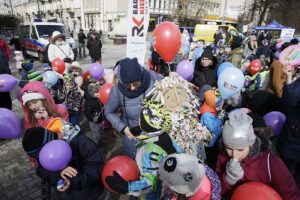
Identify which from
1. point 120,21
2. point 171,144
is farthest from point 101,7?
point 171,144

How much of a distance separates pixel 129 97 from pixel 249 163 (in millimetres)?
1332

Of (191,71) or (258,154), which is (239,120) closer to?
(258,154)

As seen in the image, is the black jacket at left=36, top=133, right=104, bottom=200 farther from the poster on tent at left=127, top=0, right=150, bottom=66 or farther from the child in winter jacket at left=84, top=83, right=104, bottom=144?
the poster on tent at left=127, top=0, right=150, bottom=66

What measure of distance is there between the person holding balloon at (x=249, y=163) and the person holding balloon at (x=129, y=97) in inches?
36.1

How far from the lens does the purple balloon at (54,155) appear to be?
4.84 feet

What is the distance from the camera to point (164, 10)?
45.1 m

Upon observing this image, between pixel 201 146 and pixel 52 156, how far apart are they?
1.16 meters

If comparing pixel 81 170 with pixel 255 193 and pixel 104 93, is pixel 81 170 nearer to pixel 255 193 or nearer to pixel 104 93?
pixel 255 193

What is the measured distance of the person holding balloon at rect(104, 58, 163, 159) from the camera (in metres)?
2.10

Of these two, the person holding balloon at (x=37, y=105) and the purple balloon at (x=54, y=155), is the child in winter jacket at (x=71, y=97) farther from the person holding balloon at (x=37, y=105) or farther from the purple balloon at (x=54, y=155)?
the purple balloon at (x=54, y=155)

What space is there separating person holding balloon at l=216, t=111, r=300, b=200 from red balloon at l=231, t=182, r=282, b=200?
0.30ft

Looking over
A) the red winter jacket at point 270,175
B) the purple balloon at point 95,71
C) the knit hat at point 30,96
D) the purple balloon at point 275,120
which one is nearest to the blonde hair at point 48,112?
the knit hat at point 30,96

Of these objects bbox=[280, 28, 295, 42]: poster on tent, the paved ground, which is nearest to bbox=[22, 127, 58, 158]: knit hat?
the paved ground

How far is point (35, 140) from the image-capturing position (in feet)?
4.94
